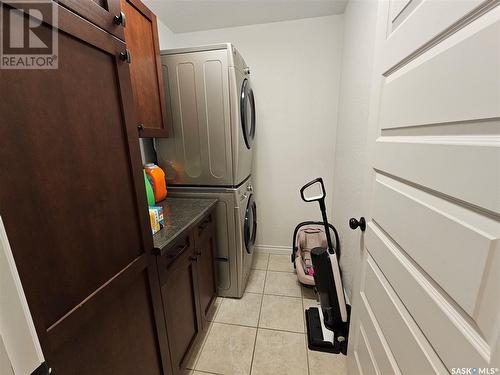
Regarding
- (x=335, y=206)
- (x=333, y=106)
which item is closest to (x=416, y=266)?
(x=335, y=206)

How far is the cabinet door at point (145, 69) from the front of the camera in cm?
117

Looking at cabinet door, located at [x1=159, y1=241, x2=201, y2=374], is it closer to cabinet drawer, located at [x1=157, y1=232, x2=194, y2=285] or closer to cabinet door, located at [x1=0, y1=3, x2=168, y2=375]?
cabinet drawer, located at [x1=157, y1=232, x2=194, y2=285]

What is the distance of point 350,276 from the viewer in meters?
1.65

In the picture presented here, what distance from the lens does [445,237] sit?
520 millimetres

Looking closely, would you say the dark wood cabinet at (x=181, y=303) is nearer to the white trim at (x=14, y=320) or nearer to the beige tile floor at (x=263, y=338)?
the beige tile floor at (x=263, y=338)

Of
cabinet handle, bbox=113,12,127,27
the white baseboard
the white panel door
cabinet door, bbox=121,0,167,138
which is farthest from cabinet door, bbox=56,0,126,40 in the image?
the white baseboard

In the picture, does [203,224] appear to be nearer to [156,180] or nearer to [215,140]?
[156,180]

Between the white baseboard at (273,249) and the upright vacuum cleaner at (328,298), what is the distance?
1075mm

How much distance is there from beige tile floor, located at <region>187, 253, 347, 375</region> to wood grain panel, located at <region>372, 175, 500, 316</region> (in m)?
1.12

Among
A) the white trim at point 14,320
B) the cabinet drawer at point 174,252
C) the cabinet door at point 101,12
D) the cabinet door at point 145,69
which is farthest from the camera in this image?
the cabinet door at point 145,69

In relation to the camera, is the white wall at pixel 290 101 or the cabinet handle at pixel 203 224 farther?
the white wall at pixel 290 101

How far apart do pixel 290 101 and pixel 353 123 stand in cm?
81

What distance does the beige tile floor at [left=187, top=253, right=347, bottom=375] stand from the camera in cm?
133

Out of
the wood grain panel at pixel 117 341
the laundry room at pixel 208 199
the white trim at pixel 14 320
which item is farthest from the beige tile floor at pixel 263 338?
the white trim at pixel 14 320
